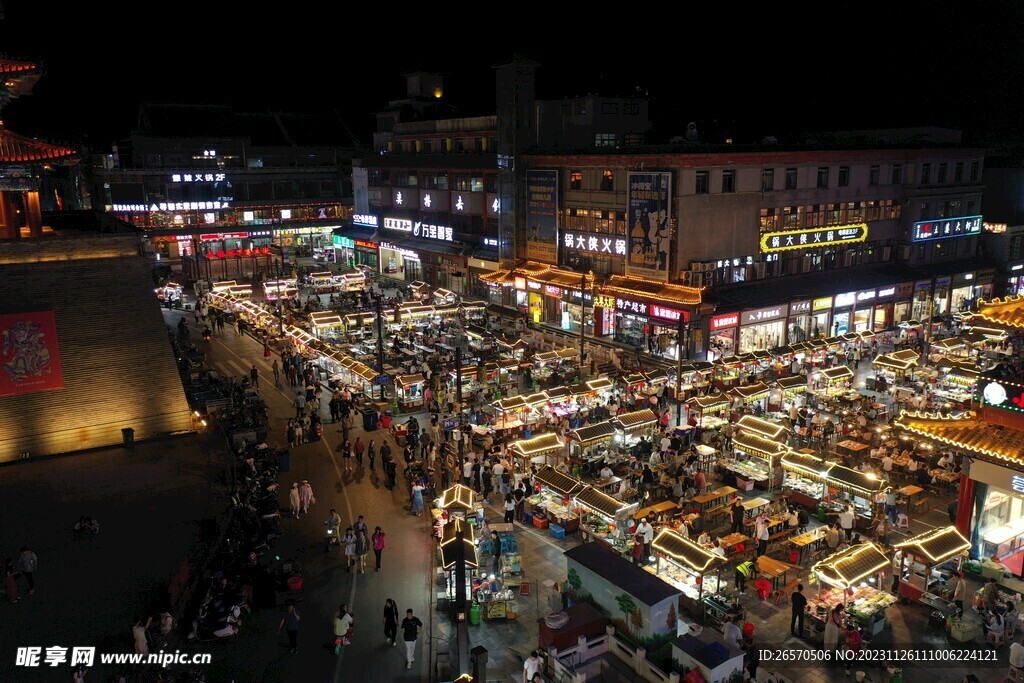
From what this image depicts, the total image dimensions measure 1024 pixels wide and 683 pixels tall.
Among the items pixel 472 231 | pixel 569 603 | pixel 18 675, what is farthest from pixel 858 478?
pixel 472 231

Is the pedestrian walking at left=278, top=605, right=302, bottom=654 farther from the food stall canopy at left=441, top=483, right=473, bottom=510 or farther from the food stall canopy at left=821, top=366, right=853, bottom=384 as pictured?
the food stall canopy at left=821, top=366, right=853, bottom=384

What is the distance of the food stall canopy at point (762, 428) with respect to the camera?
1091 inches

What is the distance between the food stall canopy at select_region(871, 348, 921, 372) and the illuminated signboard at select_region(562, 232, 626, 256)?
16.0 meters

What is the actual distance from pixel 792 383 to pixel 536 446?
14019mm

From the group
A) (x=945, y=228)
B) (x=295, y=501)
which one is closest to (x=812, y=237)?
(x=945, y=228)

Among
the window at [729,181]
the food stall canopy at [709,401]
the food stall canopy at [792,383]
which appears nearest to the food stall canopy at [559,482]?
the food stall canopy at [709,401]

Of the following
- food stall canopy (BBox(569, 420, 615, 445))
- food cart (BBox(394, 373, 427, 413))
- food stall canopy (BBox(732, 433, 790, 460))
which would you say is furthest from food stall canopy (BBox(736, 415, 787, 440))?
food cart (BBox(394, 373, 427, 413))

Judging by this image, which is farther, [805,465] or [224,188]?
[224,188]

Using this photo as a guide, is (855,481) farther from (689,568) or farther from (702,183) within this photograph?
(702,183)

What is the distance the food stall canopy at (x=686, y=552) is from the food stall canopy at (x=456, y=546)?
198 inches

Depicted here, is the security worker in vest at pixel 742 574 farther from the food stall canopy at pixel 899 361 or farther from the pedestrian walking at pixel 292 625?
the food stall canopy at pixel 899 361

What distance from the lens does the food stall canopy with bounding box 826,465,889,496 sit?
77.5 ft

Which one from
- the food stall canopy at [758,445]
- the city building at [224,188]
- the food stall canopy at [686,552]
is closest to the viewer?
the food stall canopy at [686,552]

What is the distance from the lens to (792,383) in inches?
1359
